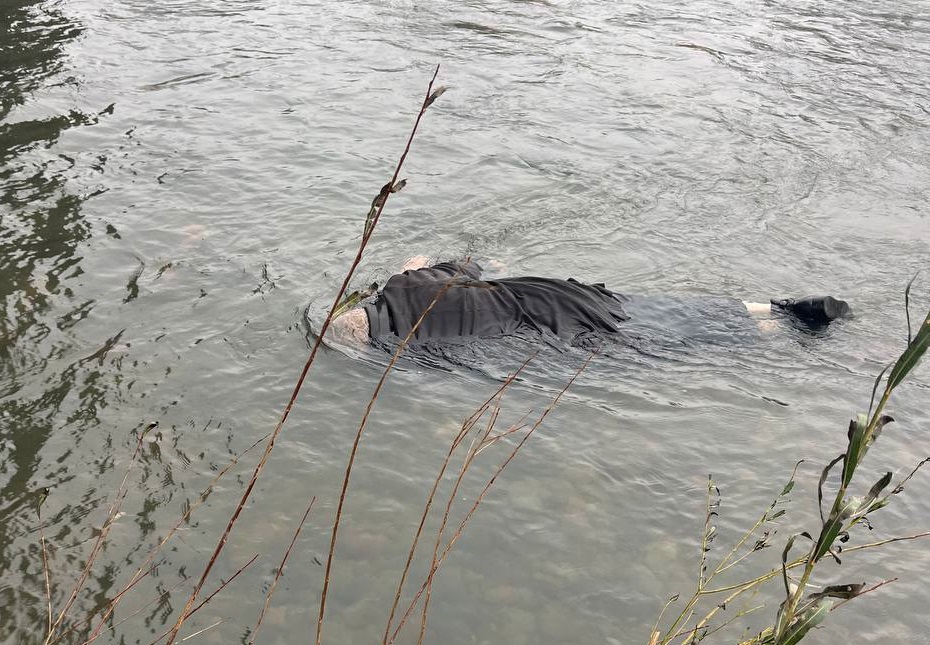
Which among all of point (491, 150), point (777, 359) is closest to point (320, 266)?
point (491, 150)

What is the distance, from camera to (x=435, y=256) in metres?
6.61

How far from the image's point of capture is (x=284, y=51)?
35.6 ft

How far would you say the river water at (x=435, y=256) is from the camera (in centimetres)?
385

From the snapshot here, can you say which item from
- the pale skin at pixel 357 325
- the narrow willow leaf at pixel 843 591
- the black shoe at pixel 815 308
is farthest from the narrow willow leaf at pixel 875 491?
the black shoe at pixel 815 308

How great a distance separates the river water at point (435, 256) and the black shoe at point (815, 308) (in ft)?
0.42

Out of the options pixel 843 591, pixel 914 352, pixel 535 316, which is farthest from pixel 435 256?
pixel 914 352

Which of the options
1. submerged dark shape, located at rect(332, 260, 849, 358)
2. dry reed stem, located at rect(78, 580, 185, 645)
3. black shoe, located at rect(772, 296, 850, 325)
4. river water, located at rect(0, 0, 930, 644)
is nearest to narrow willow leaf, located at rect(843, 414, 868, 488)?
river water, located at rect(0, 0, 930, 644)

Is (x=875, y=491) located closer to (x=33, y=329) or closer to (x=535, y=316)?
(x=535, y=316)

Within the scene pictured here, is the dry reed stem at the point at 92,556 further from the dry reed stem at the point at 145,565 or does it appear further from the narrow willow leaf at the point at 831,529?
the narrow willow leaf at the point at 831,529

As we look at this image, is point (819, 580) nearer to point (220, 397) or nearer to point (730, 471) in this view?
point (730, 471)

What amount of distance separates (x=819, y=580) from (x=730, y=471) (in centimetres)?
83

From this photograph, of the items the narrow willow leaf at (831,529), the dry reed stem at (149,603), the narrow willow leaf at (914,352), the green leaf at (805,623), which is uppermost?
the narrow willow leaf at (914,352)

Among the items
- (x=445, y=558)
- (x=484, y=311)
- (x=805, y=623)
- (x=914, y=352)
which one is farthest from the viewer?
(x=484, y=311)

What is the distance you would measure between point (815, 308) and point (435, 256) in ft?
9.20
